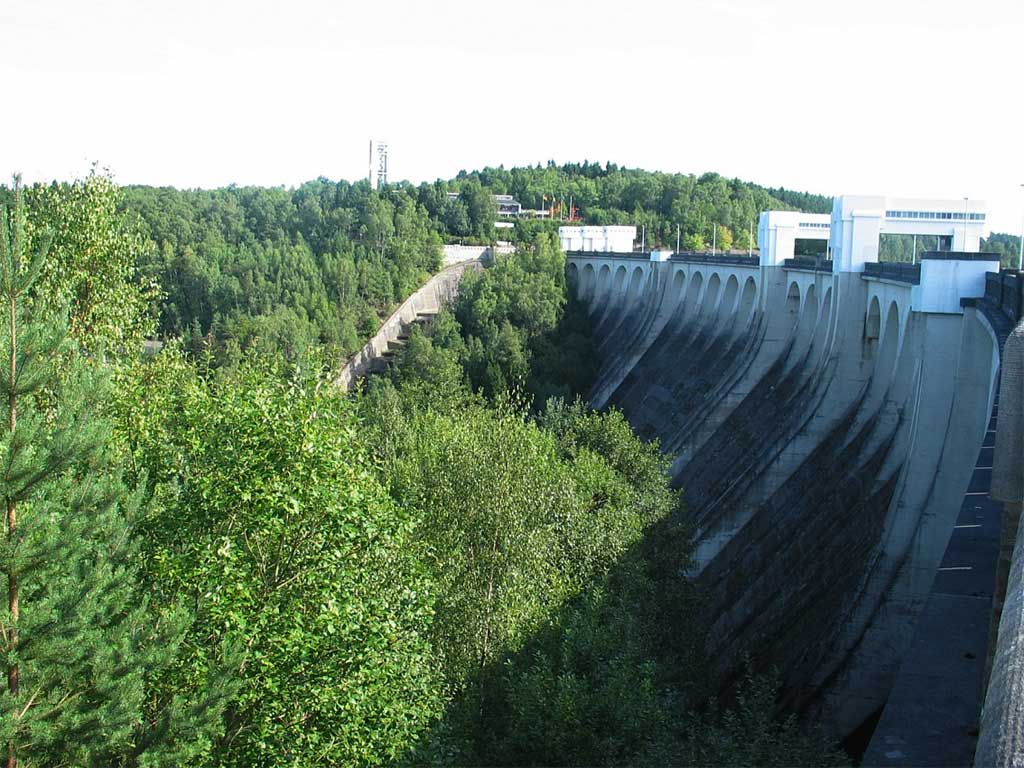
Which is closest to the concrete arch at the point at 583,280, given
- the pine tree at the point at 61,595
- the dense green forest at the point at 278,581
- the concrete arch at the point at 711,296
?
the concrete arch at the point at 711,296

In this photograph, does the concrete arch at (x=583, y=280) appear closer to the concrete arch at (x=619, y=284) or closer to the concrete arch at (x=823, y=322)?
the concrete arch at (x=619, y=284)

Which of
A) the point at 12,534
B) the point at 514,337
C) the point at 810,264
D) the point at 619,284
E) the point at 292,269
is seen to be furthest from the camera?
the point at 292,269

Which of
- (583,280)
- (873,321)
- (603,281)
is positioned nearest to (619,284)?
(603,281)

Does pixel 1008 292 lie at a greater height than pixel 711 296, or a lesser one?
greater

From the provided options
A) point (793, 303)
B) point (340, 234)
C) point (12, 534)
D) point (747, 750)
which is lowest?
point (747, 750)

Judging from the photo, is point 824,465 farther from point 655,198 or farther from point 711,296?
point 655,198

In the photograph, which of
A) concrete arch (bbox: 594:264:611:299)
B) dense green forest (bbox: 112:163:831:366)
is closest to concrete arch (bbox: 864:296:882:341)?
dense green forest (bbox: 112:163:831:366)
